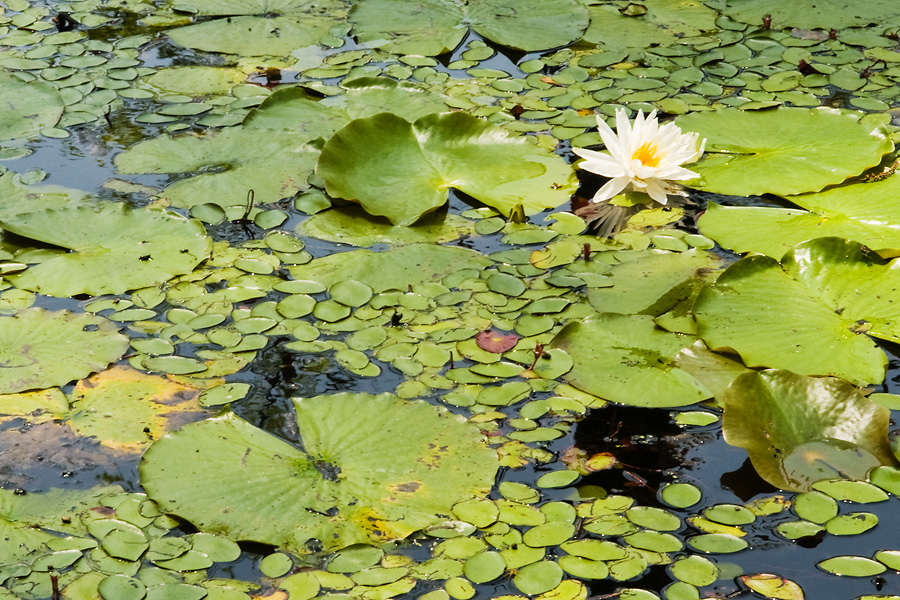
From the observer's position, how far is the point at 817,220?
8.63 ft

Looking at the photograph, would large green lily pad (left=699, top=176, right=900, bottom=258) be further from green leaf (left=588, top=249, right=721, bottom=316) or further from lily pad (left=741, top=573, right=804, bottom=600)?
lily pad (left=741, top=573, right=804, bottom=600)

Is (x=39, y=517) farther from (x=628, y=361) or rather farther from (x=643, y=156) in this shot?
(x=643, y=156)

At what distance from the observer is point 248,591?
1.72 m

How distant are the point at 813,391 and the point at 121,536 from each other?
1.51 meters

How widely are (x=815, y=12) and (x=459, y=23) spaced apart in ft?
4.89

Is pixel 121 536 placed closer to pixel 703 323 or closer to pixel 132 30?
pixel 703 323

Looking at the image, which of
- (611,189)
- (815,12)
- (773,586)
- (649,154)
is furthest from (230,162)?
(815,12)

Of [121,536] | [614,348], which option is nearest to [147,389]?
[121,536]

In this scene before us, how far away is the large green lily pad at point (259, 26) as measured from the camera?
376 centimetres

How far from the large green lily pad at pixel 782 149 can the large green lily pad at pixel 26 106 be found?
224 centimetres

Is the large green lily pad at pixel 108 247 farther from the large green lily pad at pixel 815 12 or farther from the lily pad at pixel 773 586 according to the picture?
the large green lily pad at pixel 815 12

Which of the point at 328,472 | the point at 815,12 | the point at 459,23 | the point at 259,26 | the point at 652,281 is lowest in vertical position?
the point at 328,472

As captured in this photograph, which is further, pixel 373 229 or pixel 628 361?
pixel 373 229

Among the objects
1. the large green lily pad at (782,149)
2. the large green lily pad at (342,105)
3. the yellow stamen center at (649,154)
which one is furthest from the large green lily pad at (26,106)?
the large green lily pad at (782,149)
